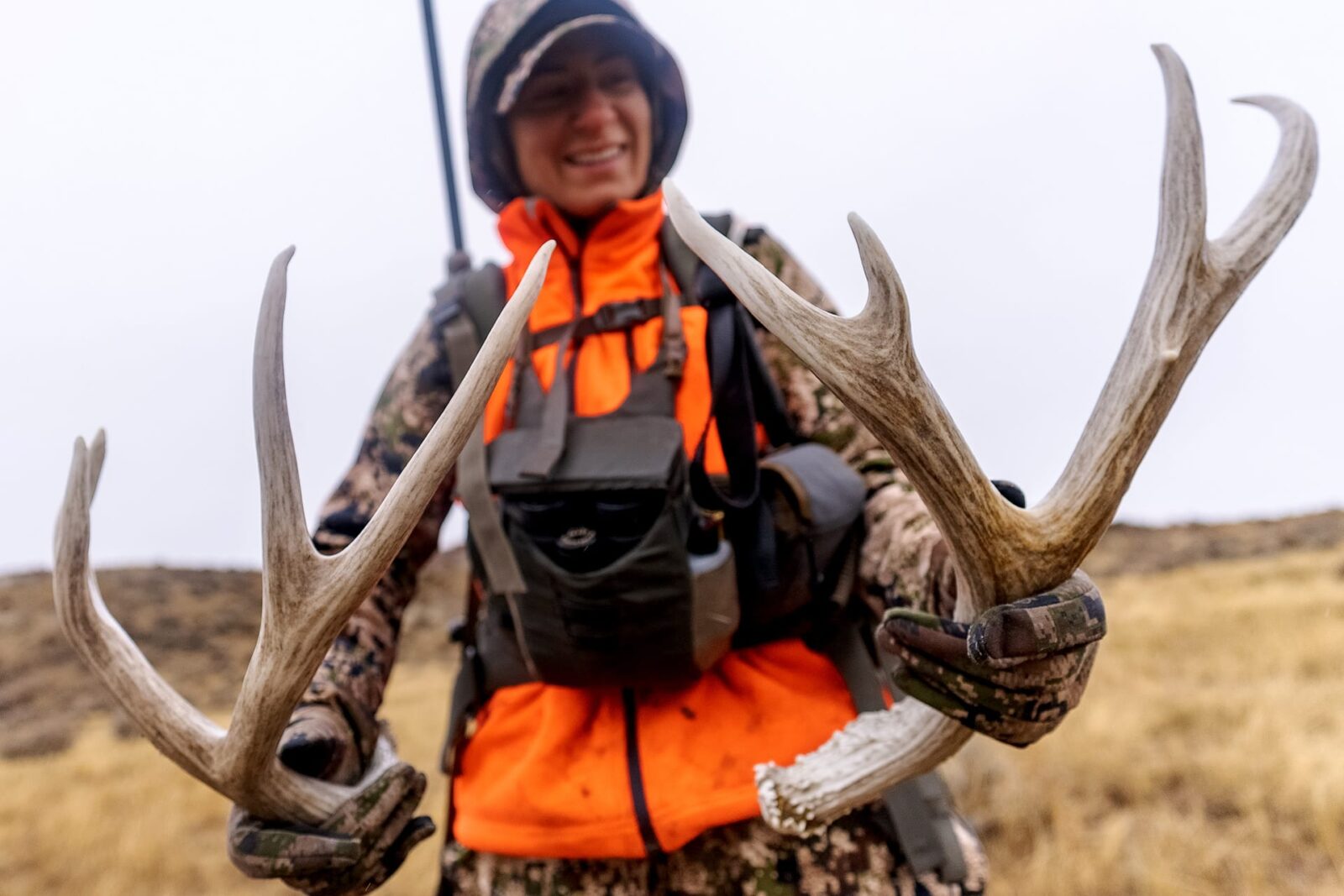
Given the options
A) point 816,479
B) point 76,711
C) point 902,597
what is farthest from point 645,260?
point 76,711

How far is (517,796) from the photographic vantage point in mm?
1968

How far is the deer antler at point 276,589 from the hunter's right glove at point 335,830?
45 mm

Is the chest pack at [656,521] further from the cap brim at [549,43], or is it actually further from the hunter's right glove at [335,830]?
the cap brim at [549,43]

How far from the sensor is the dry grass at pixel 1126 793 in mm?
4602

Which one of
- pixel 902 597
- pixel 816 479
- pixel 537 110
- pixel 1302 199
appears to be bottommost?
pixel 902 597

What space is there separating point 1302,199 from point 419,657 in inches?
669

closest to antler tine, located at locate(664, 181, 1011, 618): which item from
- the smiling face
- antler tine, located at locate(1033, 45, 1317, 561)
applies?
antler tine, located at locate(1033, 45, 1317, 561)

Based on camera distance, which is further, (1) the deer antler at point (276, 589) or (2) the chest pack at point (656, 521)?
(2) the chest pack at point (656, 521)

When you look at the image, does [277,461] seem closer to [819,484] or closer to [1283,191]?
[819,484]

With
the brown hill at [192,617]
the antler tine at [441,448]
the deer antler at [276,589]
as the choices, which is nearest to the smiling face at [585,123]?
the antler tine at [441,448]

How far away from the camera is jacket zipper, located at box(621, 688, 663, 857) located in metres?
1.87

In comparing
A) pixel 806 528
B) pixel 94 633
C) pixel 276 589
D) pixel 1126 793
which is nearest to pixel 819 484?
pixel 806 528

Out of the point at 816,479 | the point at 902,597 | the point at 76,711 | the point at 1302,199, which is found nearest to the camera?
the point at 1302,199

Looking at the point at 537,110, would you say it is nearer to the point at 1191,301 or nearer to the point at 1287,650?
the point at 1191,301
